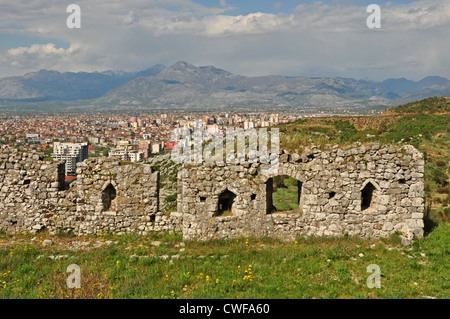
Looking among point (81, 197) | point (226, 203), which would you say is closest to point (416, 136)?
point (226, 203)

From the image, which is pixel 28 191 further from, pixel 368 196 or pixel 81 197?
pixel 368 196

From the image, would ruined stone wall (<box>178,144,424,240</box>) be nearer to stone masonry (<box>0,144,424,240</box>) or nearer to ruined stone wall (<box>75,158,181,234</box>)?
stone masonry (<box>0,144,424,240</box>)

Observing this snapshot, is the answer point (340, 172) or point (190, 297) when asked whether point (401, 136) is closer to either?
point (340, 172)

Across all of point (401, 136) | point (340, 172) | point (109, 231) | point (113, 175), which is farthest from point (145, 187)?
point (401, 136)

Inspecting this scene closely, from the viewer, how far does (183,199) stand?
40.6ft

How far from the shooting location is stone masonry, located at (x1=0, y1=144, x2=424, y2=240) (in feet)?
39.2

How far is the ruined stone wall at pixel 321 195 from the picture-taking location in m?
11.9

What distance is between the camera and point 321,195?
12.1 meters

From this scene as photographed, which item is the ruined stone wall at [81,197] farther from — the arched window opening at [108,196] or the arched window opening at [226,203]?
the arched window opening at [226,203]

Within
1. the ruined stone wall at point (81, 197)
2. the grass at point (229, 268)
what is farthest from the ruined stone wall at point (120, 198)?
the grass at point (229, 268)

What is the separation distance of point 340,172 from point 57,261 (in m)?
9.27

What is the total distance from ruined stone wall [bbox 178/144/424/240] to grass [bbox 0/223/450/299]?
0.47 meters

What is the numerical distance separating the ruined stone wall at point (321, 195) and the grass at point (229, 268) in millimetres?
472

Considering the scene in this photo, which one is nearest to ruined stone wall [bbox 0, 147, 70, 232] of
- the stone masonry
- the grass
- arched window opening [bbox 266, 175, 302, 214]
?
the stone masonry
